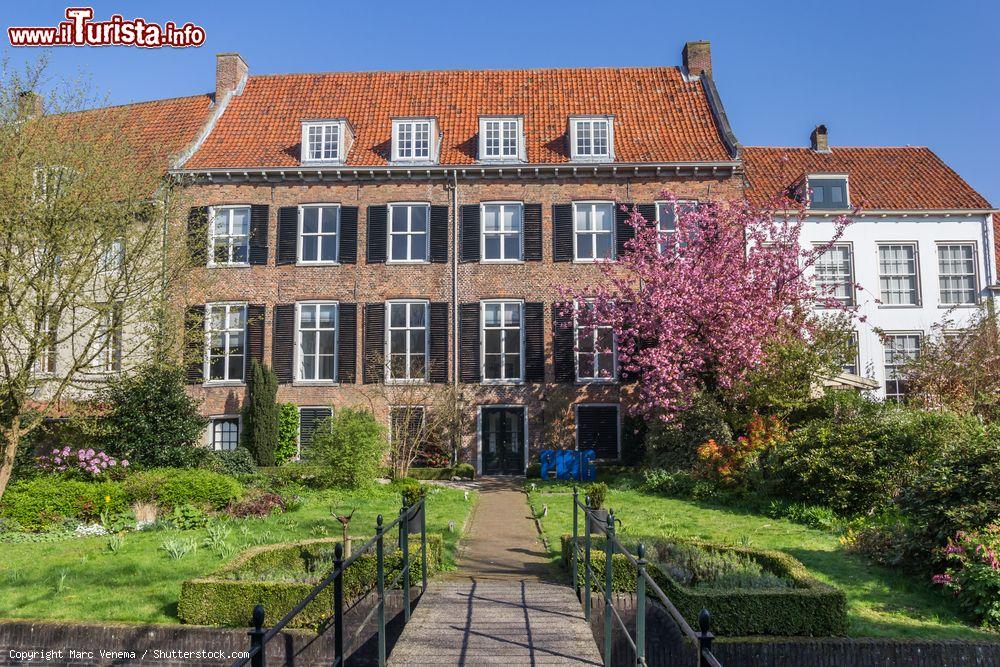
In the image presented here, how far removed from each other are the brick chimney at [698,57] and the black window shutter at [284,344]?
54.1 ft

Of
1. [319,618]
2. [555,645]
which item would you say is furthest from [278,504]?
[555,645]

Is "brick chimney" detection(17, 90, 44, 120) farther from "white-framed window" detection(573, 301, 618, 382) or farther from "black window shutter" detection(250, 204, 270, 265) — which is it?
"white-framed window" detection(573, 301, 618, 382)

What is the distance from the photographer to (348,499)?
1599 centimetres

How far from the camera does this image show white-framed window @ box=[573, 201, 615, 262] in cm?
2378

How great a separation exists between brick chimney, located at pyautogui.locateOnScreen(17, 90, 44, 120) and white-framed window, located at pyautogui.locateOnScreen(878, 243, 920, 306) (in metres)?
24.9

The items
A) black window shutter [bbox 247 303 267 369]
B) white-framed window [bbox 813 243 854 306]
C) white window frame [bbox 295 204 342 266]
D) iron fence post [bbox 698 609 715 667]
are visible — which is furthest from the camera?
white-framed window [bbox 813 243 854 306]

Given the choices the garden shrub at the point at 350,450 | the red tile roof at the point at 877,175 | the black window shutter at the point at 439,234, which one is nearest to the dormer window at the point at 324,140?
the black window shutter at the point at 439,234

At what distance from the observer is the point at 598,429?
23000 mm

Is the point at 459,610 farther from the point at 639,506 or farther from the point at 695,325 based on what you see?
the point at 695,325

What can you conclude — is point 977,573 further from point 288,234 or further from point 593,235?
point 288,234

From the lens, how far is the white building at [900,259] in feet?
83.1

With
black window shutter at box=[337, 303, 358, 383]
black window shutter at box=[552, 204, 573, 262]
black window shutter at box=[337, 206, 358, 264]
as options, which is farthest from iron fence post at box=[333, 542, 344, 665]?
black window shutter at box=[337, 206, 358, 264]

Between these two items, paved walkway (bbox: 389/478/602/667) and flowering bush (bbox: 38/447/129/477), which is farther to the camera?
flowering bush (bbox: 38/447/129/477)

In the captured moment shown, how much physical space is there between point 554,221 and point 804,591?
17300 mm
